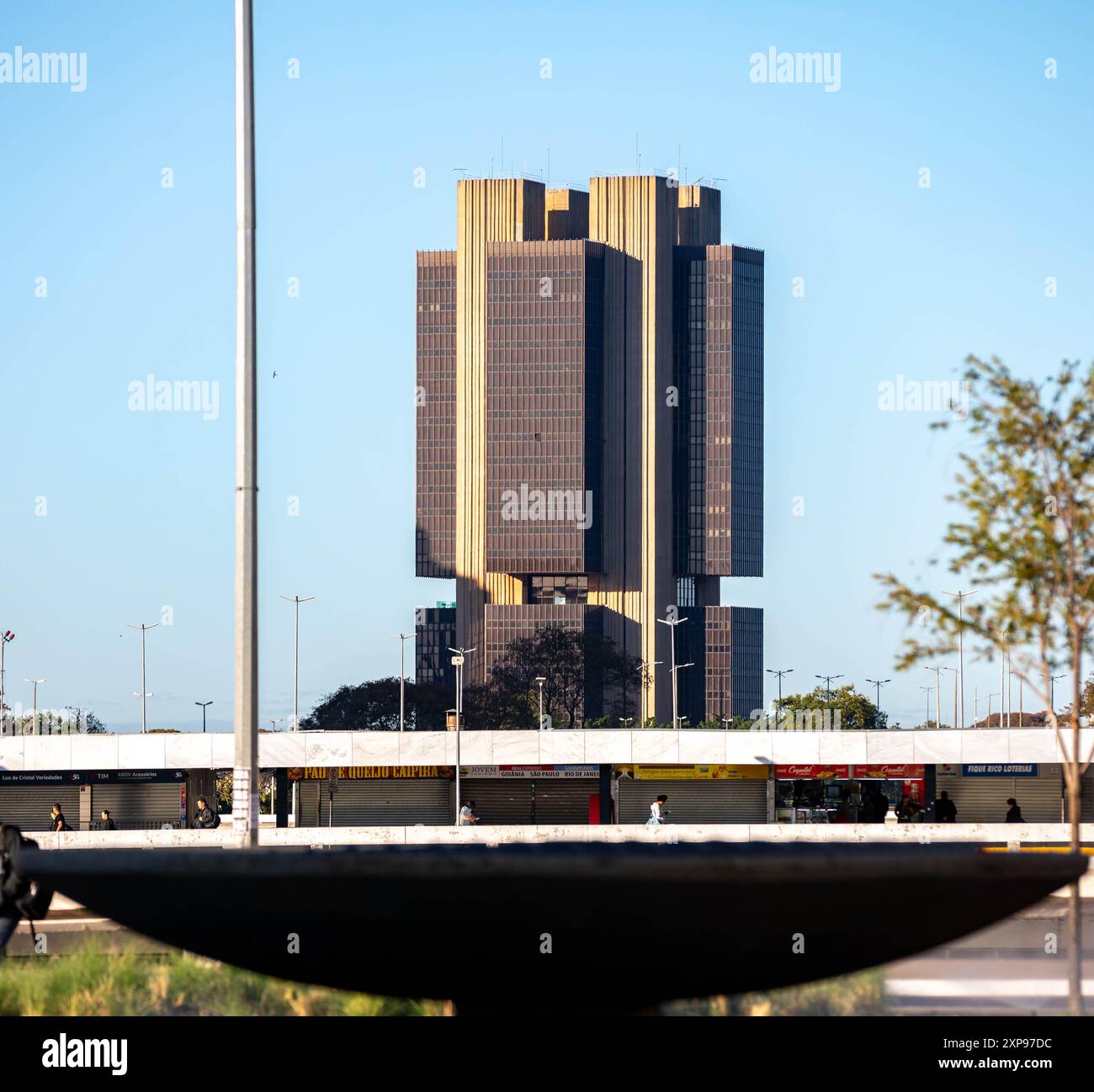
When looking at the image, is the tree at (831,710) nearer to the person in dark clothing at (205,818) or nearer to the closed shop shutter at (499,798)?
the closed shop shutter at (499,798)

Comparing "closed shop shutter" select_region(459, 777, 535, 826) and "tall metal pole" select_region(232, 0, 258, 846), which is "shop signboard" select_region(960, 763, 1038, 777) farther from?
"tall metal pole" select_region(232, 0, 258, 846)

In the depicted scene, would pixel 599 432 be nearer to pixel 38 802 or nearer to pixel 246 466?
pixel 38 802

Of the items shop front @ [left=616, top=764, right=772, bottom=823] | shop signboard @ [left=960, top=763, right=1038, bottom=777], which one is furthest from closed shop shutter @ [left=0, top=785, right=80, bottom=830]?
shop signboard @ [left=960, top=763, right=1038, bottom=777]

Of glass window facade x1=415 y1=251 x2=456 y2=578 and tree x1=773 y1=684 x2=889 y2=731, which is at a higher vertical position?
glass window facade x1=415 y1=251 x2=456 y2=578

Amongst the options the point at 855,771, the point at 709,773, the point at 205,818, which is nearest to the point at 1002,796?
the point at 855,771

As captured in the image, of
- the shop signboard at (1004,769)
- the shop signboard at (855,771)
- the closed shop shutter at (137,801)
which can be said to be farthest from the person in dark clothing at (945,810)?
the closed shop shutter at (137,801)

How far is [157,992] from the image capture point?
32.8 ft

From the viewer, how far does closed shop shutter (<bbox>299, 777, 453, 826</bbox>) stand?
181ft

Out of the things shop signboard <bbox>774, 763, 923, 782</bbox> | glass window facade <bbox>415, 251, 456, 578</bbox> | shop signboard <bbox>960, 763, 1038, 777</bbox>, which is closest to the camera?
shop signboard <bbox>960, 763, 1038, 777</bbox>

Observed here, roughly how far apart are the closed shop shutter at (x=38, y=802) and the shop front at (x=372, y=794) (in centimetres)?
943

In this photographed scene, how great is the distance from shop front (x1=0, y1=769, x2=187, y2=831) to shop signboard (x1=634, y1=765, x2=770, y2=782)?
17.8 metres

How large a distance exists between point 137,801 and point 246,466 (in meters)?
47.1

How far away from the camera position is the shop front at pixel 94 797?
182 feet
